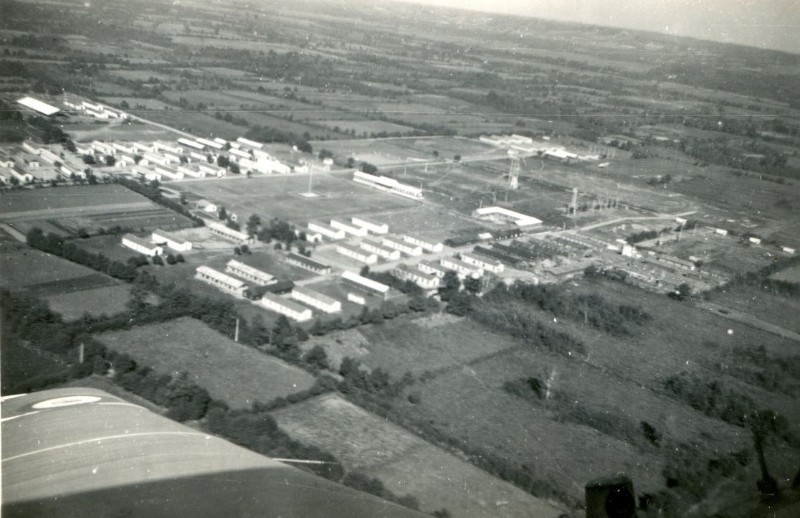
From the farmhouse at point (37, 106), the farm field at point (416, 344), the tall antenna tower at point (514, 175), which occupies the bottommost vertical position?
the farm field at point (416, 344)

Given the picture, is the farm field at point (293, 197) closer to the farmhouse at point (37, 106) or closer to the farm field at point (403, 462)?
the farmhouse at point (37, 106)

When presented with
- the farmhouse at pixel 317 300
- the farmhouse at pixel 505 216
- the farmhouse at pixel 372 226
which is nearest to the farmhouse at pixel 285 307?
the farmhouse at pixel 317 300

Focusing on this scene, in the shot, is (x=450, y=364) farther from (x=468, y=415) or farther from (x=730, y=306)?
(x=730, y=306)

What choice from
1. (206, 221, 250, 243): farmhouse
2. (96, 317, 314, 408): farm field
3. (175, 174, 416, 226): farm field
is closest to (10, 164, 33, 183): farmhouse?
(175, 174, 416, 226): farm field

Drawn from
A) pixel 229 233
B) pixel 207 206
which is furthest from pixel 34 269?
pixel 207 206

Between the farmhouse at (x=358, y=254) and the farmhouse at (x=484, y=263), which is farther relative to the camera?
the farmhouse at (x=484, y=263)

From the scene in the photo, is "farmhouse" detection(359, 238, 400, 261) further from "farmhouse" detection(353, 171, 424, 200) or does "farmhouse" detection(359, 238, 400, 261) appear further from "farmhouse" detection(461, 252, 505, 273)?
"farmhouse" detection(353, 171, 424, 200)

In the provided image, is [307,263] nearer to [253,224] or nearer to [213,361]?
[253,224]
